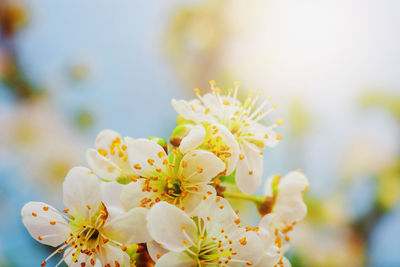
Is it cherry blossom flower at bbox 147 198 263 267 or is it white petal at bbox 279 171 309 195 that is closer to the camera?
cherry blossom flower at bbox 147 198 263 267

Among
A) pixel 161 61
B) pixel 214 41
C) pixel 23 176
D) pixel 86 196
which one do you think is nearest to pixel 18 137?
pixel 23 176

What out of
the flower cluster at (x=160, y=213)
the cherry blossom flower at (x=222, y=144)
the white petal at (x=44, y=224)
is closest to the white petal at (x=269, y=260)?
the flower cluster at (x=160, y=213)

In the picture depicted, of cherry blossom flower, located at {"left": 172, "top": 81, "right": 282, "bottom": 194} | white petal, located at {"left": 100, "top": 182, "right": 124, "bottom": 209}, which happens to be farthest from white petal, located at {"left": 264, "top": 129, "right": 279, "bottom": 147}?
white petal, located at {"left": 100, "top": 182, "right": 124, "bottom": 209}

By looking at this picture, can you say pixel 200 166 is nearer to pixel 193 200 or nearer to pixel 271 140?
pixel 193 200

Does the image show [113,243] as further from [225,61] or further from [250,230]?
[225,61]

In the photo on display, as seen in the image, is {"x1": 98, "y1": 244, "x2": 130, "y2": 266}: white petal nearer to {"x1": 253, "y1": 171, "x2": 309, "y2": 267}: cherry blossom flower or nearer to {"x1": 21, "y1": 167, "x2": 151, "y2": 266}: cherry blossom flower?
{"x1": 21, "y1": 167, "x2": 151, "y2": 266}: cherry blossom flower
